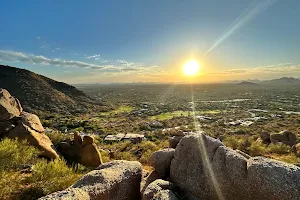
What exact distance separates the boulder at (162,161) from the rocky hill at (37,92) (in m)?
60.0

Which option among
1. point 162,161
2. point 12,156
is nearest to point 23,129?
point 12,156

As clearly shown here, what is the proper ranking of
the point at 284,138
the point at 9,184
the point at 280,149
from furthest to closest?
the point at 284,138 < the point at 280,149 < the point at 9,184

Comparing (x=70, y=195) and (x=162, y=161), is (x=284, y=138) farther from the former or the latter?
(x=70, y=195)

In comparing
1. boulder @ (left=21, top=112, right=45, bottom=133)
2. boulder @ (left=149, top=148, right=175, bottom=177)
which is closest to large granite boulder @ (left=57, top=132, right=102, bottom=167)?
boulder @ (left=21, top=112, right=45, bottom=133)

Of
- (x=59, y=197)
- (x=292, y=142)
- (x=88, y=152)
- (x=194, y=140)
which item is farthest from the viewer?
(x=292, y=142)

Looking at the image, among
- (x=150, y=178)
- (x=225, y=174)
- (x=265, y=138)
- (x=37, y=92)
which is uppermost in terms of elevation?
(x=37, y=92)

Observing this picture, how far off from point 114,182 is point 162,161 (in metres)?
2.59

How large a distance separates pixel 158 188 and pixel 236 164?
8.30ft

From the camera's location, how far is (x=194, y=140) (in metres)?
8.52

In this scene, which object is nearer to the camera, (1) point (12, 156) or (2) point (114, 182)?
(2) point (114, 182)

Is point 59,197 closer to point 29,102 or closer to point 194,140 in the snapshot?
point 194,140

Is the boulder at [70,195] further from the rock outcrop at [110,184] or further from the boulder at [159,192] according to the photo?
the boulder at [159,192]

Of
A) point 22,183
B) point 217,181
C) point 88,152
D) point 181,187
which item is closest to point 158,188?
point 181,187

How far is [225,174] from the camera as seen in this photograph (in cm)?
690
